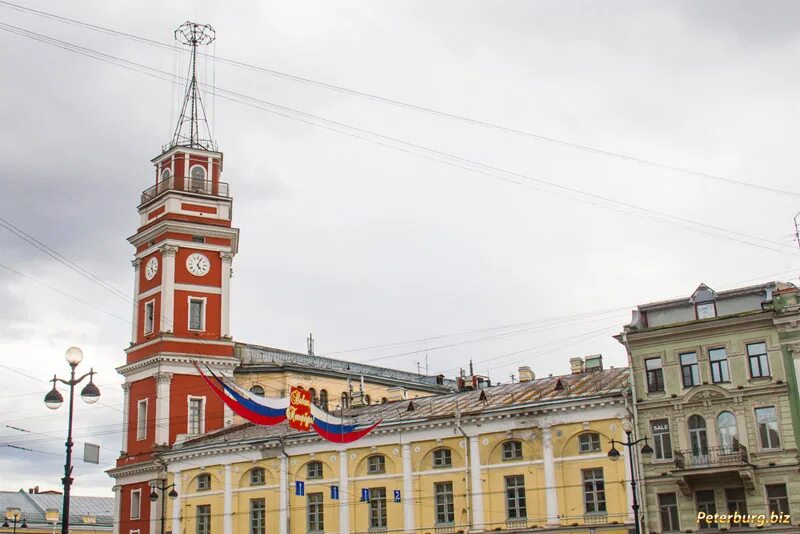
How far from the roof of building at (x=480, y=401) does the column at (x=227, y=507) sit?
2.13 meters

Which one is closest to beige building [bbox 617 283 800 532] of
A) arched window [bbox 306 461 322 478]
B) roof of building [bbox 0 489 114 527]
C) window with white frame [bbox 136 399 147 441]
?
arched window [bbox 306 461 322 478]

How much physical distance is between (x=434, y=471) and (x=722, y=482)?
14.2 m

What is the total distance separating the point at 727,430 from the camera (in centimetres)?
4288

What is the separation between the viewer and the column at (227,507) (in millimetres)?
56781

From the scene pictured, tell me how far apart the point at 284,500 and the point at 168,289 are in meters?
18.9

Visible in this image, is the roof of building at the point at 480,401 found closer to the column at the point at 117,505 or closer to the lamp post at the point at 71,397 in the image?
the column at the point at 117,505

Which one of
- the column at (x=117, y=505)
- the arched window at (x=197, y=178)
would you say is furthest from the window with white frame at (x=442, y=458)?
the arched window at (x=197, y=178)

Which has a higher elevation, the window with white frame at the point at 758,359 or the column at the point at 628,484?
the window with white frame at the point at 758,359

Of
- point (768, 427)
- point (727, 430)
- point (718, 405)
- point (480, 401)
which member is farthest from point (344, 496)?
point (768, 427)

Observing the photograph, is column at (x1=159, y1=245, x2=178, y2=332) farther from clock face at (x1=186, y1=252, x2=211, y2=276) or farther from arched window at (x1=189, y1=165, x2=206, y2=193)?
arched window at (x1=189, y1=165, x2=206, y2=193)

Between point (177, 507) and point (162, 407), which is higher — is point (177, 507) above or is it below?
below

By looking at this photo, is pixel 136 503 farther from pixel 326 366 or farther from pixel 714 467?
pixel 714 467

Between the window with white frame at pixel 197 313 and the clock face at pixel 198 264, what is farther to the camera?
→ the clock face at pixel 198 264

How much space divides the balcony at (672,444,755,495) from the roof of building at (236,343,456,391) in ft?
116
